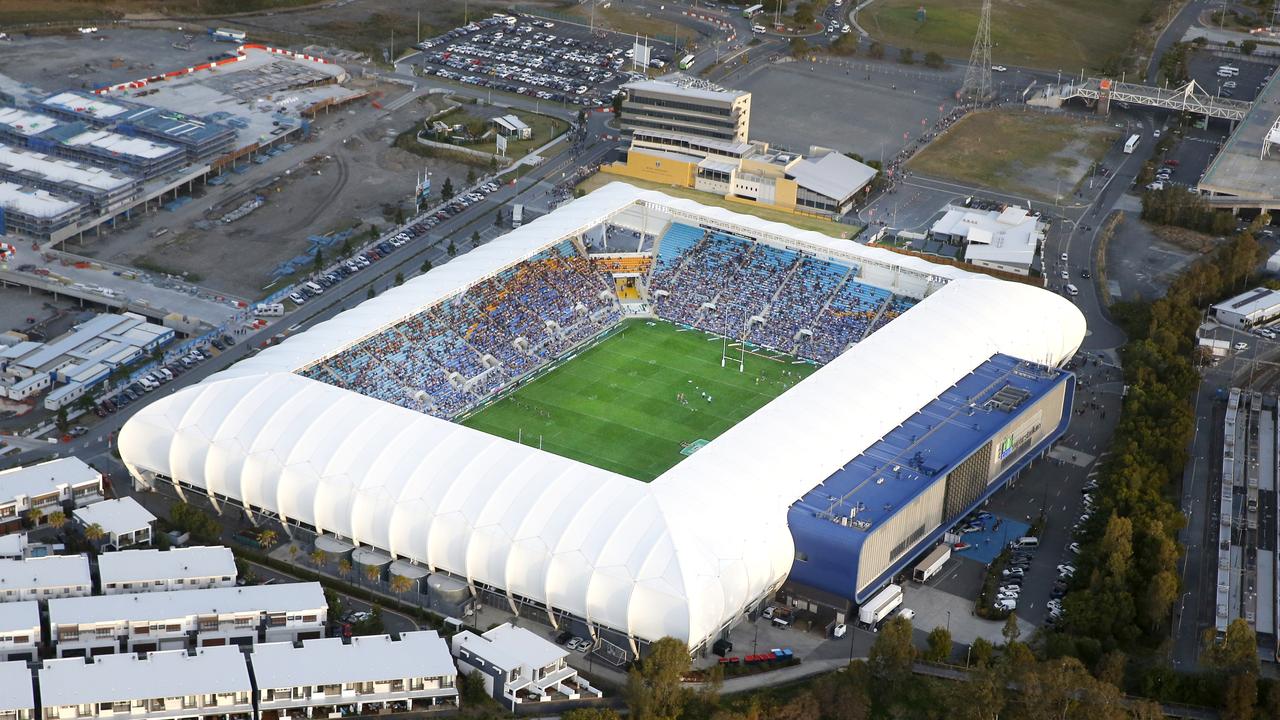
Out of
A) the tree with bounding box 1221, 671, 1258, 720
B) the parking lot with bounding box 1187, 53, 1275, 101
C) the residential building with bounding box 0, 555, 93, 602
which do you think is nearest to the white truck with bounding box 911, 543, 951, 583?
the tree with bounding box 1221, 671, 1258, 720

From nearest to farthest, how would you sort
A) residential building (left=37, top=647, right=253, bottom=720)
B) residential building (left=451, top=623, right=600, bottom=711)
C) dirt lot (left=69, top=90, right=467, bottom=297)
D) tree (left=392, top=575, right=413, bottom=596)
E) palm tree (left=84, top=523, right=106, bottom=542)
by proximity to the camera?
residential building (left=37, top=647, right=253, bottom=720) → residential building (left=451, top=623, right=600, bottom=711) → tree (left=392, top=575, right=413, bottom=596) → palm tree (left=84, top=523, right=106, bottom=542) → dirt lot (left=69, top=90, right=467, bottom=297)

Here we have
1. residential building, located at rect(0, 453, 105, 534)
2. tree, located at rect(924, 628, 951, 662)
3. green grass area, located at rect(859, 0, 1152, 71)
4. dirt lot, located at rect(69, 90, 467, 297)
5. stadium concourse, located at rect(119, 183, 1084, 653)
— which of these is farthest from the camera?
green grass area, located at rect(859, 0, 1152, 71)

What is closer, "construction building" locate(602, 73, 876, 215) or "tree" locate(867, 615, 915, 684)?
"tree" locate(867, 615, 915, 684)

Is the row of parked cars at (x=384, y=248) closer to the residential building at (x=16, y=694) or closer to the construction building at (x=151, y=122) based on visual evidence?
the construction building at (x=151, y=122)

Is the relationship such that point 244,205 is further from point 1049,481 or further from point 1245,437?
point 1245,437

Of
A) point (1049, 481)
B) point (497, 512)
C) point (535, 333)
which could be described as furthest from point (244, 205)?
point (1049, 481)

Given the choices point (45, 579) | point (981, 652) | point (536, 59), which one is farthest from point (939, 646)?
point (536, 59)

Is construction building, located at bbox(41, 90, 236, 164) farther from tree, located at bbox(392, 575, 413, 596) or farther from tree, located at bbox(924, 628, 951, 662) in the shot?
tree, located at bbox(924, 628, 951, 662)

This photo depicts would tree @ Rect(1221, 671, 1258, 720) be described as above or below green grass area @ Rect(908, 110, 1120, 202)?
above
